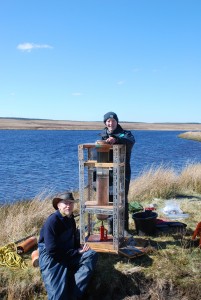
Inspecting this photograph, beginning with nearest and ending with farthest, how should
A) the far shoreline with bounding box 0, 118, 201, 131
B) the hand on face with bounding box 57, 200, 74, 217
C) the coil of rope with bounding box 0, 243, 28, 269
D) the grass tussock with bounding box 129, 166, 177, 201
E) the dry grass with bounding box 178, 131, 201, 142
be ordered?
the hand on face with bounding box 57, 200, 74, 217 < the coil of rope with bounding box 0, 243, 28, 269 < the grass tussock with bounding box 129, 166, 177, 201 < the dry grass with bounding box 178, 131, 201, 142 < the far shoreline with bounding box 0, 118, 201, 131

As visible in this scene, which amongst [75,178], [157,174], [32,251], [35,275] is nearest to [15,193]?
[75,178]

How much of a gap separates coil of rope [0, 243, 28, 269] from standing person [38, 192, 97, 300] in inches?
27.7

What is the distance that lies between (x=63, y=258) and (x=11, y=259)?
109cm

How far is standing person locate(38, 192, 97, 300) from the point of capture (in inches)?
186

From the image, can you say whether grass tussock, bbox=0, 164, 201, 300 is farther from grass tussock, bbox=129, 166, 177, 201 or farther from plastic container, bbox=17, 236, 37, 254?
grass tussock, bbox=129, 166, 177, 201

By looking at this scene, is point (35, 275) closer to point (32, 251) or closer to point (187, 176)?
point (32, 251)

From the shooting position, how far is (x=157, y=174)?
37.3 feet

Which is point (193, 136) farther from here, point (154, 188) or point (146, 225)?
point (146, 225)

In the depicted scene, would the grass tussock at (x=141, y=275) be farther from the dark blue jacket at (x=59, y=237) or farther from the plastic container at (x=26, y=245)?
the dark blue jacket at (x=59, y=237)

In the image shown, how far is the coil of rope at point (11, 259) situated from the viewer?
5466 mm

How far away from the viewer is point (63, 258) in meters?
4.90

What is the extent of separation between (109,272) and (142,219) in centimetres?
152

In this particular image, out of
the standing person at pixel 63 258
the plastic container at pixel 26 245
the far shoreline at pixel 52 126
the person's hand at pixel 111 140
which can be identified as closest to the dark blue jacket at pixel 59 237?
the standing person at pixel 63 258

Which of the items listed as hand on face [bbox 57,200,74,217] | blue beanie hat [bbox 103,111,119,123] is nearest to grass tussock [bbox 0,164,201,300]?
hand on face [bbox 57,200,74,217]
